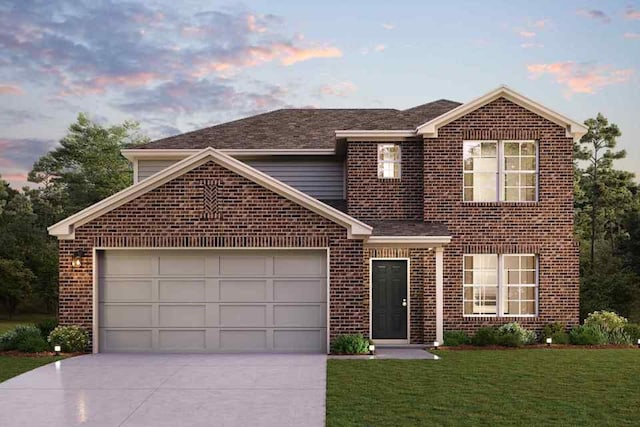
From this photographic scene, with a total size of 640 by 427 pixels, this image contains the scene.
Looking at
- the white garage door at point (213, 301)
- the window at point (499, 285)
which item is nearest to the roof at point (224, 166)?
the white garage door at point (213, 301)

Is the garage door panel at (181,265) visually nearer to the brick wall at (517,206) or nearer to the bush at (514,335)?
the brick wall at (517,206)

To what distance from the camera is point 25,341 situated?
52.7 feet

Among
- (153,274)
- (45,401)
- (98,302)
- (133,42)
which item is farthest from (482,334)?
(133,42)

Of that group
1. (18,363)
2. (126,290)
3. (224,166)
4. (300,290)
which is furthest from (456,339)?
(18,363)

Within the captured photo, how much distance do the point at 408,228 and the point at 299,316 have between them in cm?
379

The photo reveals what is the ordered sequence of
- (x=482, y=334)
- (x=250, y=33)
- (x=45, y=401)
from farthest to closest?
(x=250, y=33)
(x=482, y=334)
(x=45, y=401)

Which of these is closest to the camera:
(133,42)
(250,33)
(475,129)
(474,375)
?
(474,375)

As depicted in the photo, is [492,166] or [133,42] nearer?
[492,166]

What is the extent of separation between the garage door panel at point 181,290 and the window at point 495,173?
7508mm

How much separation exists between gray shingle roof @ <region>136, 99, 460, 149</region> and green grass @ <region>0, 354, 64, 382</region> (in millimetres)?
7991

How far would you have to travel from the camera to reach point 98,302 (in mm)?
16344

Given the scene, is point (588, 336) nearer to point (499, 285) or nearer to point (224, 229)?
point (499, 285)

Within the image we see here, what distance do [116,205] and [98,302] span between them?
7.78 feet

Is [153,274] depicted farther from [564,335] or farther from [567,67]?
[567,67]
